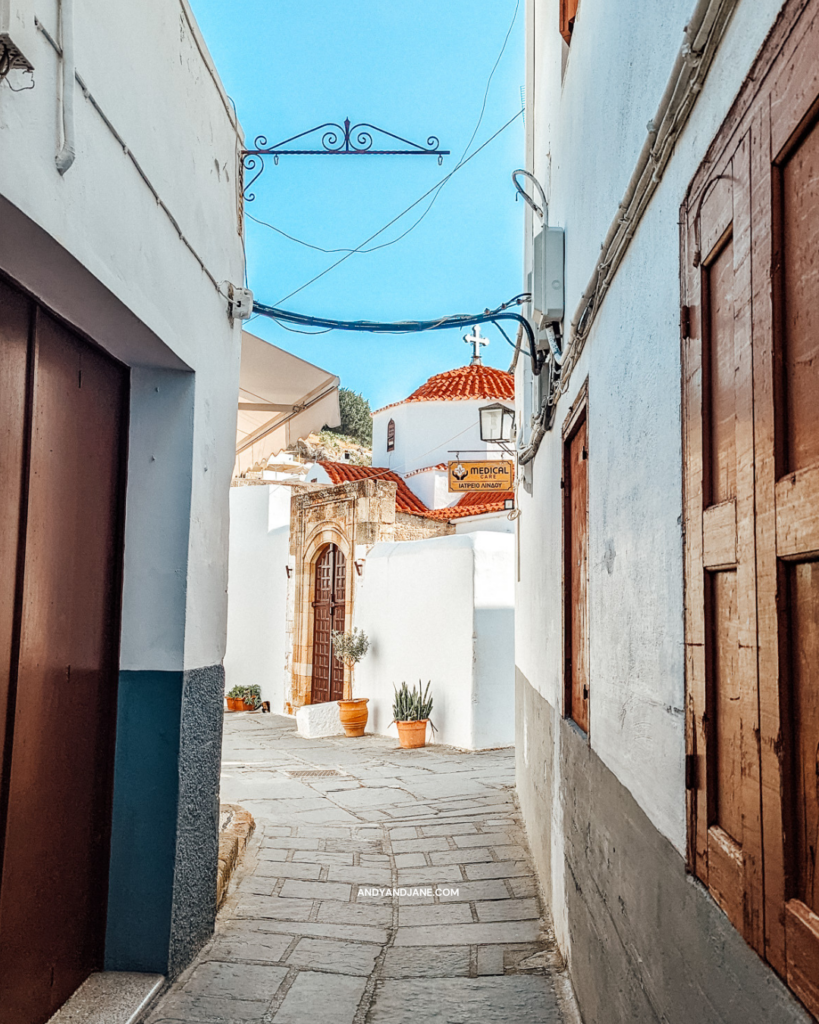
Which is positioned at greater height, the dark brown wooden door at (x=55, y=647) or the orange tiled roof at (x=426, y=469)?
the orange tiled roof at (x=426, y=469)

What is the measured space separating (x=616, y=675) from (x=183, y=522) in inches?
76.5

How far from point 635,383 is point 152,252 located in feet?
6.17

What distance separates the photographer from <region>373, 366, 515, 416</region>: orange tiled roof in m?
22.5

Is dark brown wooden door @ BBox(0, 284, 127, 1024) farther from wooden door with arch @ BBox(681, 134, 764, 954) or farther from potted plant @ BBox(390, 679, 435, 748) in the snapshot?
potted plant @ BBox(390, 679, 435, 748)

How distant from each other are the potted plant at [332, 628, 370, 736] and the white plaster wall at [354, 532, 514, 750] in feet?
0.53

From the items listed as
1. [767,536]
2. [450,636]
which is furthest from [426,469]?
[767,536]

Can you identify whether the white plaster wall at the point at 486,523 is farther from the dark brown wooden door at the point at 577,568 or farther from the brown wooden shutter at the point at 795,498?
the brown wooden shutter at the point at 795,498

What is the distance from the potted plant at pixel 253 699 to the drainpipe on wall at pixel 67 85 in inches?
542

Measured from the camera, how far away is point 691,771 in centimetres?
179

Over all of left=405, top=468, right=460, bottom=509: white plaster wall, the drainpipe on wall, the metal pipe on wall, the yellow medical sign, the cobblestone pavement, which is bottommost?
the cobblestone pavement

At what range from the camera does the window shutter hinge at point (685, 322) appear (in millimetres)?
1874

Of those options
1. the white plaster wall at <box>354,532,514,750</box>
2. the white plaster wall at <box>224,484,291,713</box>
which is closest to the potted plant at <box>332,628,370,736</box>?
the white plaster wall at <box>354,532,514,750</box>

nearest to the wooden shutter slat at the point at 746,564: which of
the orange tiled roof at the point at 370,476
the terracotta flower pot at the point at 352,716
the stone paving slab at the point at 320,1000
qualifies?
the stone paving slab at the point at 320,1000

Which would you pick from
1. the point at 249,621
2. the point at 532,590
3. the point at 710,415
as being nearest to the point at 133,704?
the point at 710,415
